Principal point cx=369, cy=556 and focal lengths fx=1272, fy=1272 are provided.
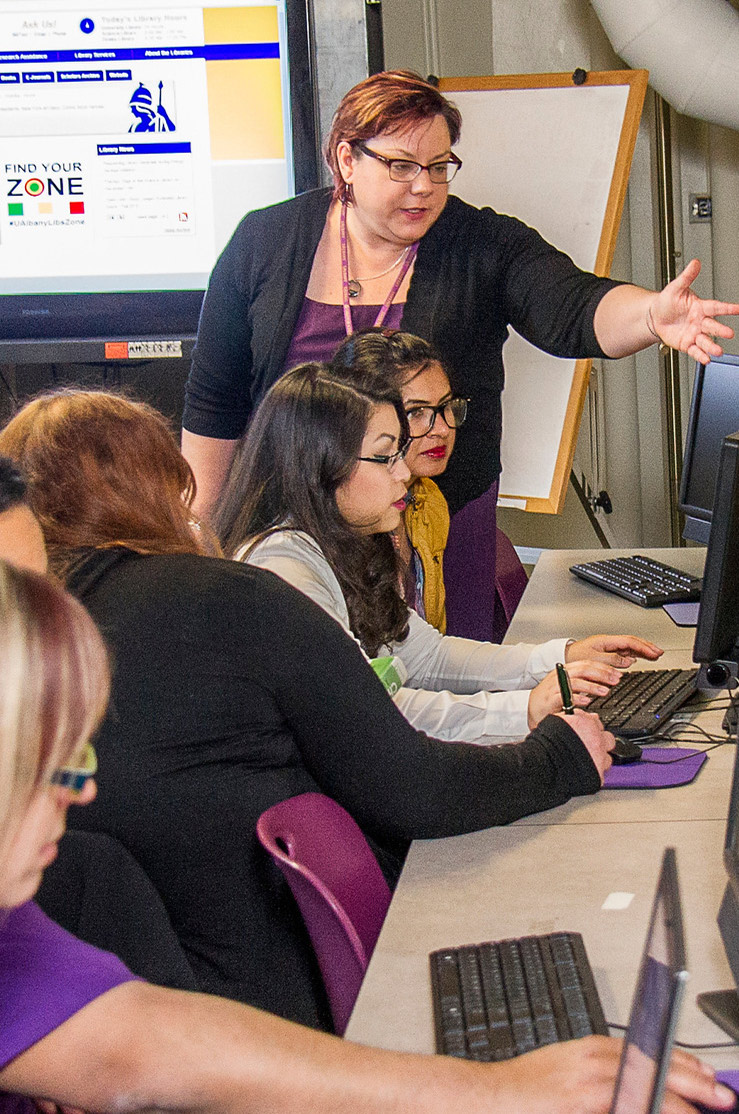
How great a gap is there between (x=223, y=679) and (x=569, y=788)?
1.50ft

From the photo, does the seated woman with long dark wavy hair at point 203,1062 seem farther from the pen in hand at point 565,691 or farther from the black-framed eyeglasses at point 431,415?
the black-framed eyeglasses at point 431,415

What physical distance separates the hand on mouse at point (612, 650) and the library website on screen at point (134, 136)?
1.84 m

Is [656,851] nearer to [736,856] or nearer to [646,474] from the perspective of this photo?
[736,856]

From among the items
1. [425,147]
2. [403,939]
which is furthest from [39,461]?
[425,147]

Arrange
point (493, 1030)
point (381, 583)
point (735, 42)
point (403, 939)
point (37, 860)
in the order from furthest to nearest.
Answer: point (735, 42)
point (381, 583)
point (403, 939)
point (493, 1030)
point (37, 860)

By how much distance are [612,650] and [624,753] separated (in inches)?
17.5

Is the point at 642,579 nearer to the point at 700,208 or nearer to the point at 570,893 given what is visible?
the point at 570,893

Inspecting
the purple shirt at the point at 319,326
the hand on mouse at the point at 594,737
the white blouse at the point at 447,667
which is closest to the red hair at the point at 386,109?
the purple shirt at the point at 319,326

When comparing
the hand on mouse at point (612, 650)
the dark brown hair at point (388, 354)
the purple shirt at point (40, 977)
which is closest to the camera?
the purple shirt at point (40, 977)

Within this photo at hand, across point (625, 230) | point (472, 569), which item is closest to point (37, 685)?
point (472, 569)

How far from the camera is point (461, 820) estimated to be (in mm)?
1415

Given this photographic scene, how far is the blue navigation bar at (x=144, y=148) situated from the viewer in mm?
3387

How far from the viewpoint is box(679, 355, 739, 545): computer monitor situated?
236 centimetres

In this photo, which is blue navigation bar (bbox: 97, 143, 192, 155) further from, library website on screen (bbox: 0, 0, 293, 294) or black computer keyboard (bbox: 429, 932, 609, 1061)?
black computer keyboard (bbox: 429, 932, 609, 1061)
